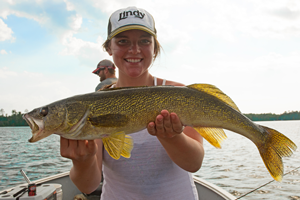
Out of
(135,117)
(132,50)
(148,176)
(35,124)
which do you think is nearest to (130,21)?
(132,50)

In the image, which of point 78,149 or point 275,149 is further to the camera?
point 275,149

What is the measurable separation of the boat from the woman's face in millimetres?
3292

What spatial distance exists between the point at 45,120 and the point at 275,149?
2.68m

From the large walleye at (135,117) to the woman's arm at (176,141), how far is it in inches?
5.6

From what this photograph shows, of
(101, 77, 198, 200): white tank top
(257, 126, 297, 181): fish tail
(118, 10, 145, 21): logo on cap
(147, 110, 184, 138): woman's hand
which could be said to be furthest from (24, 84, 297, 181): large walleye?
(118, 10, 145, 21): logo on cap

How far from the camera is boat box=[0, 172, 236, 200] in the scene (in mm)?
4211

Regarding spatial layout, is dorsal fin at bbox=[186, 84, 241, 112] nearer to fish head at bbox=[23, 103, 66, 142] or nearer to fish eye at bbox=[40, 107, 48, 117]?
fish head at bbox=[23, 103, 66, 142]

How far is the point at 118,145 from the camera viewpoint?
211 cm

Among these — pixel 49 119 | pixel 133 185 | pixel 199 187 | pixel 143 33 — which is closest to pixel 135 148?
pixel 133 185

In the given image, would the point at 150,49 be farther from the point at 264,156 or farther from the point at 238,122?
the point at 264,156

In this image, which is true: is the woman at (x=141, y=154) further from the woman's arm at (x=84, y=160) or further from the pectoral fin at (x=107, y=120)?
the pectoral fin at (x=107, y=120)

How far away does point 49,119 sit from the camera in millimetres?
2148

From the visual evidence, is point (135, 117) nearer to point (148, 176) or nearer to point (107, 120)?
point (107, 120)

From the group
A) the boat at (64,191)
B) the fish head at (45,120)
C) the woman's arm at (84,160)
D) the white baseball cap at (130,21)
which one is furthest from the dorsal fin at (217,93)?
the boat at (64,191)
